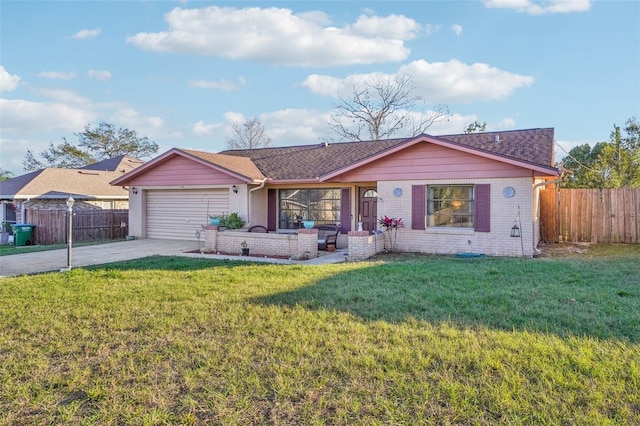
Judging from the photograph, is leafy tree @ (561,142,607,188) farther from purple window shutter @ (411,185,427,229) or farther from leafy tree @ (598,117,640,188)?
purple window shutter @ (411,185,427,229)

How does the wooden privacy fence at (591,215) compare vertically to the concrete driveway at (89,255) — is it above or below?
above

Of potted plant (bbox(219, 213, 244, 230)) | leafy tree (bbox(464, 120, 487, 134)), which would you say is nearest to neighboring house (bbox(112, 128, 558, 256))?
potted plant (bbox(219, 213, 244, 230))

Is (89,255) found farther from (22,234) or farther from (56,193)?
(56,193)

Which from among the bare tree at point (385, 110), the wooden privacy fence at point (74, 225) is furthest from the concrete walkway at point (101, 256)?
the bare tree at point (385, 110)

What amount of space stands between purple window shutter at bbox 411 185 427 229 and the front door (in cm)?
168

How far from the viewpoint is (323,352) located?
166 inches

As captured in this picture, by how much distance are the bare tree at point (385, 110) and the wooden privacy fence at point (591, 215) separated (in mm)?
16835

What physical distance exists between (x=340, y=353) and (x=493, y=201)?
8927 mm

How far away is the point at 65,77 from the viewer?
2097 cm

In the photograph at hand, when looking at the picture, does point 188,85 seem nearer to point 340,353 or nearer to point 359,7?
point 359,7

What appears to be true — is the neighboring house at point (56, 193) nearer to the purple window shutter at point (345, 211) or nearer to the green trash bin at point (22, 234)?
the green trash bin at point (22, 234)

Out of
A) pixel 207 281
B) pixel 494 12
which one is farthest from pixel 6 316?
pixel 494 12

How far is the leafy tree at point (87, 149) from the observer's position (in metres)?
39.0

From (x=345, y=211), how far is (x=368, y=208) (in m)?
0.80
